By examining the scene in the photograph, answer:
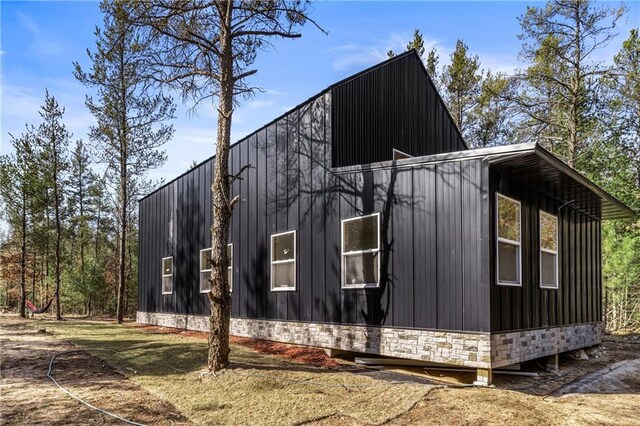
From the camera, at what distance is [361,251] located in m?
8.09

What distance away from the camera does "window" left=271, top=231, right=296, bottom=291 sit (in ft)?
31.6

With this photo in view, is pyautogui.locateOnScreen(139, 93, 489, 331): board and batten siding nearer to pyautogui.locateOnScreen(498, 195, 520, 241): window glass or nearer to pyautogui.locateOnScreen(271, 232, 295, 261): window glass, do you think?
pyautogui.locateOnScreen(271, 232, 295, 261): window glass

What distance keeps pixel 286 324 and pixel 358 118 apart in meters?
4.64

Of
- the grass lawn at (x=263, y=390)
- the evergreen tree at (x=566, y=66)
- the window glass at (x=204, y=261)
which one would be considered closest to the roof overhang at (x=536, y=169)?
the grass lawn at (x=263, y=390)

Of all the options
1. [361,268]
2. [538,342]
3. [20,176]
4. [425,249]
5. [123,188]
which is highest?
[20,176]

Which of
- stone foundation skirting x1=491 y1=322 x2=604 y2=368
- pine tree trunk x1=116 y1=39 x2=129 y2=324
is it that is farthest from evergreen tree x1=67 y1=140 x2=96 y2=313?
stone foundation skirting x1=491 y1=322 x2=604 y2=368

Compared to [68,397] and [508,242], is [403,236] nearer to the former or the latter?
[508,242]

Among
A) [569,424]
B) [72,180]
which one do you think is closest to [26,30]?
[569,424]

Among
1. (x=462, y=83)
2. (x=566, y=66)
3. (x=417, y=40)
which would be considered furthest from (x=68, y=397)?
(x=462, y=83)

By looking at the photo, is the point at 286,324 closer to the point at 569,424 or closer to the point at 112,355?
the point at 112,355

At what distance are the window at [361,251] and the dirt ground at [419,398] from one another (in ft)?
4.93

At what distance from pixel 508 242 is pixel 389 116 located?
180 inches

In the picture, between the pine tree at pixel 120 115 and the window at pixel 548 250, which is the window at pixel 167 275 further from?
the window at pixel 548 250

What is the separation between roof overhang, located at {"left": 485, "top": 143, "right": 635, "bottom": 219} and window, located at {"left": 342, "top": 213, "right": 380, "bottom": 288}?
7.63ft
